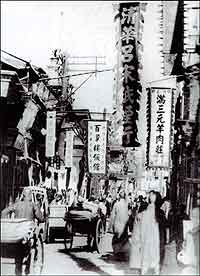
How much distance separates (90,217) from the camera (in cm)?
1245

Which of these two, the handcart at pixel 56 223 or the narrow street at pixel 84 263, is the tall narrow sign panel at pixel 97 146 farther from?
the narrow street at pixel 84 263

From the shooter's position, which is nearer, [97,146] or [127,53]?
[127,53]

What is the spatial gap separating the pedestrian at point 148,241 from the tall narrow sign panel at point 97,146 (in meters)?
3.35

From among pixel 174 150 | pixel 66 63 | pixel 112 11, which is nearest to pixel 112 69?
pixel 112 11

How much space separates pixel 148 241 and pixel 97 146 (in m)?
3.84

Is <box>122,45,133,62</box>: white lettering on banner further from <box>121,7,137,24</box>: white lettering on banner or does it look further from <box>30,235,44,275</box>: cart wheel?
<box>30,235,44,275</box>: cart wheel

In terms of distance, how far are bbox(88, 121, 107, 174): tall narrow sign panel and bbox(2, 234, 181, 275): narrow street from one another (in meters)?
2.12

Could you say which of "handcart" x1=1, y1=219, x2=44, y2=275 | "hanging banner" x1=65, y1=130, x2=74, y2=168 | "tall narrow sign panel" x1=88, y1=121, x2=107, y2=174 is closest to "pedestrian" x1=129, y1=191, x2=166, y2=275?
"handcart" x1=1, y1=219, x2=44, y2=275

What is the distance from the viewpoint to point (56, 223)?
1320 cm

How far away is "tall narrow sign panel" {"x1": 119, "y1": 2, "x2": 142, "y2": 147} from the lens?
8.41 m

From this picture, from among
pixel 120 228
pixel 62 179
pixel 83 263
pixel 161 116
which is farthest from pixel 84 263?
pixel 62 179

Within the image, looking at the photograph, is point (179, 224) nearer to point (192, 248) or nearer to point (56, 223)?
point (192, 248)

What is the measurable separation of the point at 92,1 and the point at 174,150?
7431 mm

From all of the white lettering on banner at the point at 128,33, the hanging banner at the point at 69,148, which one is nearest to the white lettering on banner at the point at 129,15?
the white lettering on banner at the point at 128,33
